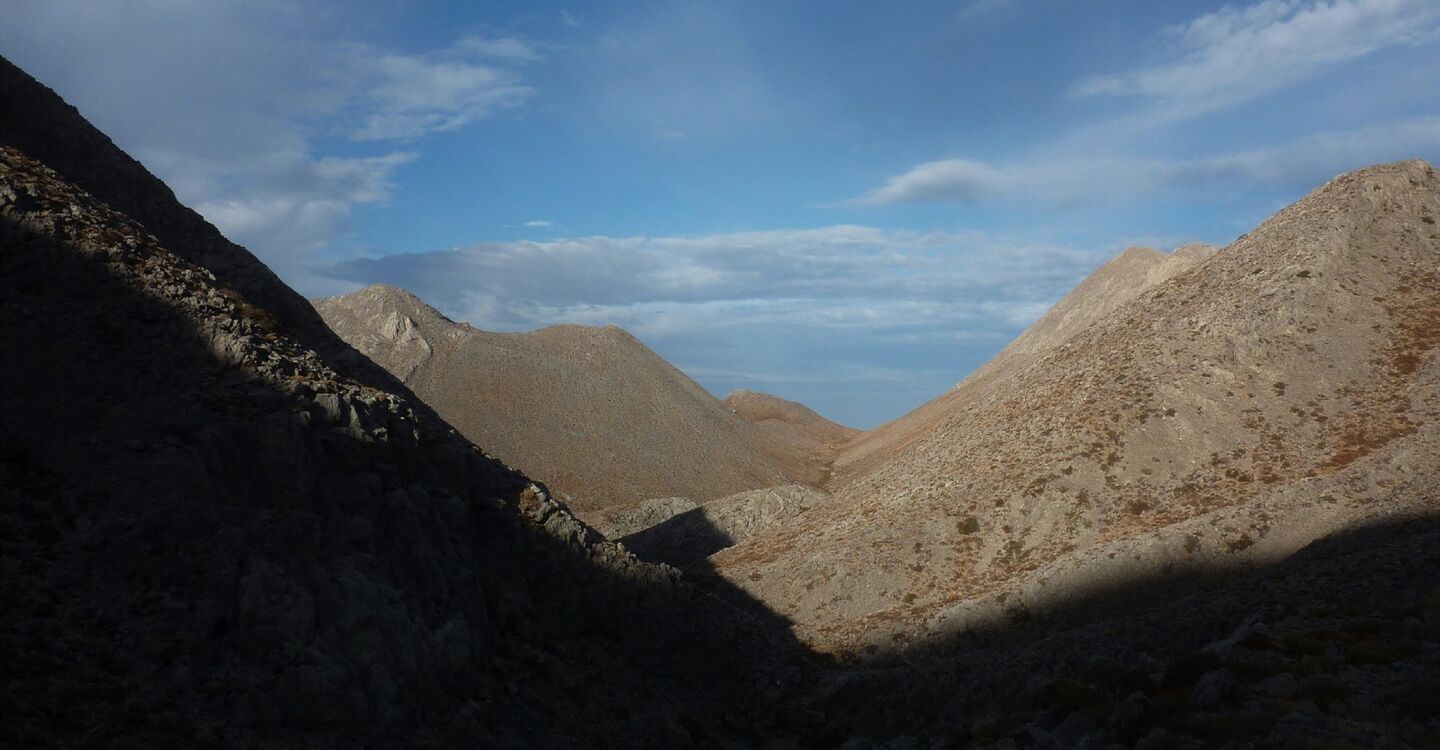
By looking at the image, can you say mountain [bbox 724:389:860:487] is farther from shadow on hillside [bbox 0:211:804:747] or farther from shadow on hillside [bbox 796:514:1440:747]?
shadow on hillside [bbox 0:211:804:747]

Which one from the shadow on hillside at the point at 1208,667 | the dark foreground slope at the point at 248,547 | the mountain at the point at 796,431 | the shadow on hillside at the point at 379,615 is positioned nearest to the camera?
the shadow on hillside at the point at 1208,667

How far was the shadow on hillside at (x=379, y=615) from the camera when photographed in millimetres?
16094

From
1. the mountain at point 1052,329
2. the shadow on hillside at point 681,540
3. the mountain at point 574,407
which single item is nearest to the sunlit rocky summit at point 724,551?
the shadow on hillside at point 681,540

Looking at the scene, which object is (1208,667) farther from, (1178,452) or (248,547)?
(1178,452)

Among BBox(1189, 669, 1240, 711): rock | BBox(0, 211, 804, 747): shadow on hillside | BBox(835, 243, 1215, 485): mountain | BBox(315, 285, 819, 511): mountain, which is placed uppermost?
BBox(835, 243, 1215, 485): mountain

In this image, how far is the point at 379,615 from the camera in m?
18.8

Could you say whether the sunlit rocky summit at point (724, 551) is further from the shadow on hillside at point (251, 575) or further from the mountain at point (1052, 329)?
the mountain at point (1052, 329)

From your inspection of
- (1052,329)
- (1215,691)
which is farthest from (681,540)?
(1052,329)

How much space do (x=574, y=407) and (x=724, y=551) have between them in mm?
47426

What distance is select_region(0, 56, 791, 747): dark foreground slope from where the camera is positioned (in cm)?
1627

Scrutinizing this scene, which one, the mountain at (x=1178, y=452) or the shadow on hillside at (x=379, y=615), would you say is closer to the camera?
the shadow on hillside at (x=379, y=615)

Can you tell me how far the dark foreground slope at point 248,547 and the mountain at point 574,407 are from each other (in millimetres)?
46798

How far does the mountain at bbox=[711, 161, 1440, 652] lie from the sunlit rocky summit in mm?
177

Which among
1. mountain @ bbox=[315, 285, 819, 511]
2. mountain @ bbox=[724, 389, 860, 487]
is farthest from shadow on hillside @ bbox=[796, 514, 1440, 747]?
mountain @ bbox=[724, 389, 860, 487]
